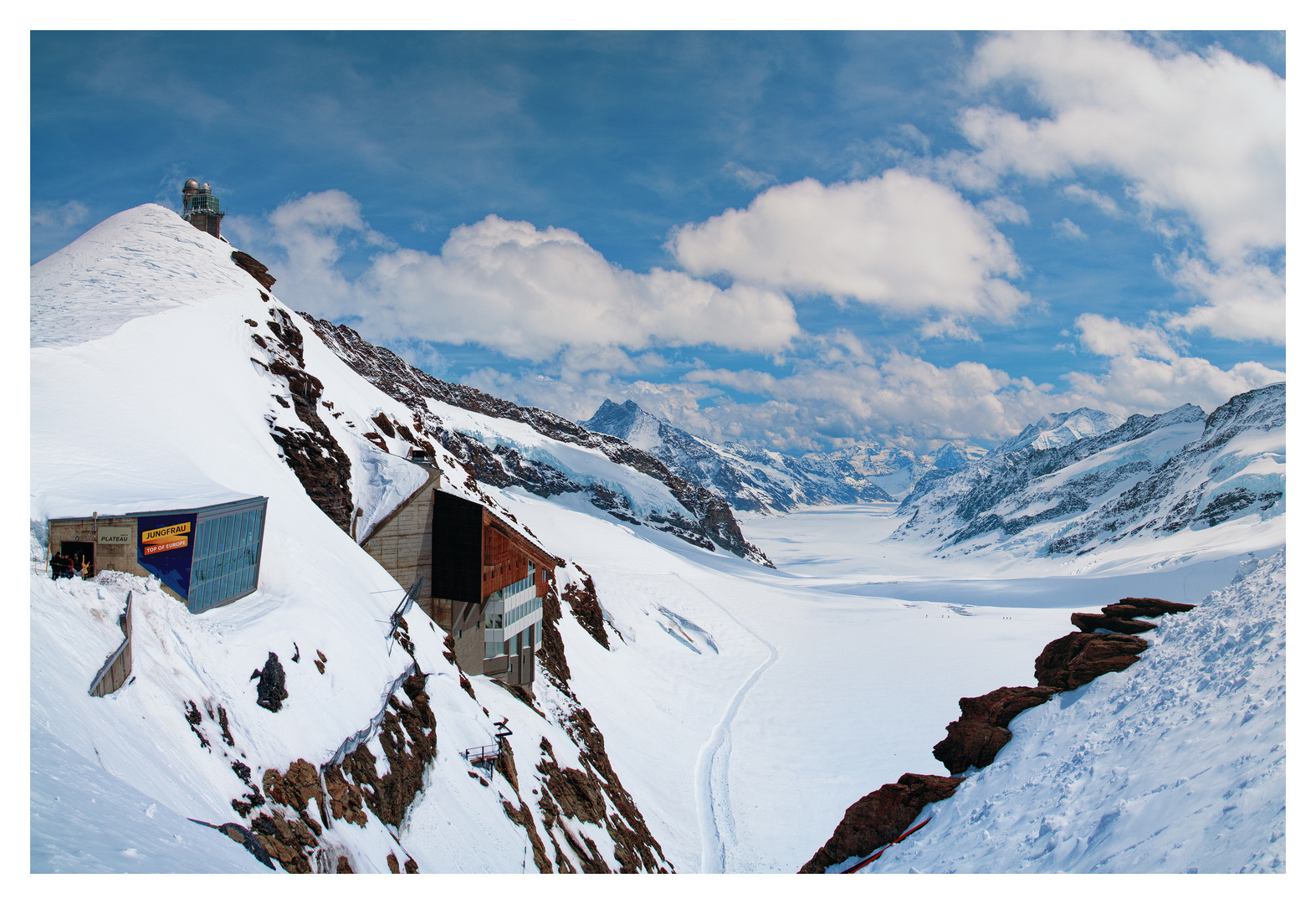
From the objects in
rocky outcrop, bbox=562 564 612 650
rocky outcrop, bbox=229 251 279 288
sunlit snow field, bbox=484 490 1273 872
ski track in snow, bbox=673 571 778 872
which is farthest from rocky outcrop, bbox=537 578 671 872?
rocky outcrop, bbox=229 251 279 288

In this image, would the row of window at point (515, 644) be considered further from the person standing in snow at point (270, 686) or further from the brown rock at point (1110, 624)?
the brown rock at point (1110, 624)

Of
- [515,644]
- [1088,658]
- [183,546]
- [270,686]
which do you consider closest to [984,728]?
[1088,658]

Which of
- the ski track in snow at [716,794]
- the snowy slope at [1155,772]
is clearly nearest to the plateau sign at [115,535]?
the snowy slope at [1155,772]

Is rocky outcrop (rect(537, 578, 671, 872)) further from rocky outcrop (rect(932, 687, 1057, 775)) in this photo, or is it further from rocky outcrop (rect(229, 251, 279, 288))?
rocky outcrop (rect(229, 251, 279, 288))

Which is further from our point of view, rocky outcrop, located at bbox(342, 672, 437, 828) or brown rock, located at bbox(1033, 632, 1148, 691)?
brown rock, located at bbox(1033, 632, 1148, 691)

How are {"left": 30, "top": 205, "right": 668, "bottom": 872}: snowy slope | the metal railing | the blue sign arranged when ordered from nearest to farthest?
1. {"left": 30, "top": 205, "right": 668, "bottom": 872}: snowy slope
2. the metal railing
3. the blue sign

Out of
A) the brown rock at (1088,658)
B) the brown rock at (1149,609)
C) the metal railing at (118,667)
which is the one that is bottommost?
the brown rock at (1088,658)
